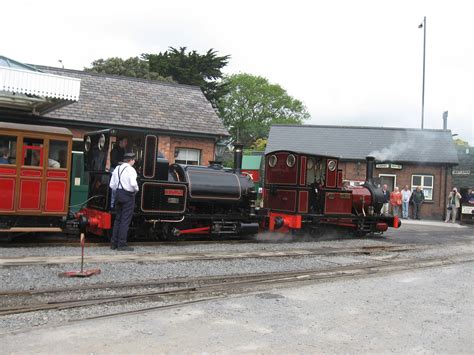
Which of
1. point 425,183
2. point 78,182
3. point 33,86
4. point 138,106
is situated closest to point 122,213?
point 33,86

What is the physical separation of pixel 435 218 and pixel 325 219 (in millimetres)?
14420

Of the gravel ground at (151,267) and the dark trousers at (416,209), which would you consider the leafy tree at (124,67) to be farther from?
the gravel ground at (151,267)

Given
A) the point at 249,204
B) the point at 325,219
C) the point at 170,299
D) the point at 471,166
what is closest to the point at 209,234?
the point at 249,204

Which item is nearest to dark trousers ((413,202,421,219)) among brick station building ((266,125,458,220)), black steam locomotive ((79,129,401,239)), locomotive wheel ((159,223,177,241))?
brick station building ((266,125,458,220))

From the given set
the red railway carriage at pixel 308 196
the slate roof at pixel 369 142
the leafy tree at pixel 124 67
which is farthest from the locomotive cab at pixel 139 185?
the leafy tree at pixel 124 67

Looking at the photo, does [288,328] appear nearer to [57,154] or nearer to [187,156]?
[57,154]

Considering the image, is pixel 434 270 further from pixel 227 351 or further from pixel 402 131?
pixel 402 131

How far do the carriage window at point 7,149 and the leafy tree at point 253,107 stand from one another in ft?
190

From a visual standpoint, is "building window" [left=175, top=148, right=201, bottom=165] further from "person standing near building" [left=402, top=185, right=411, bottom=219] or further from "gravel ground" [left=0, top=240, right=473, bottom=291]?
"person standing near building" [left=402, top=185, right=411, bottom=219]

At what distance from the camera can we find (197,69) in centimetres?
4116

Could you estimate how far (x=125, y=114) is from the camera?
53.3 ft

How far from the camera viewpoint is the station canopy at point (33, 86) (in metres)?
10.3

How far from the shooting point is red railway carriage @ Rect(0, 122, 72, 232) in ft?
28.9

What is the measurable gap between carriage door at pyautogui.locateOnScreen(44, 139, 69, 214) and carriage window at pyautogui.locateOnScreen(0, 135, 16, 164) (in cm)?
61
